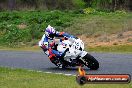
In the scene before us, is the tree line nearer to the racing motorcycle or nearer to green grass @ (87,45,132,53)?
green grass @ (87,45,132,53)

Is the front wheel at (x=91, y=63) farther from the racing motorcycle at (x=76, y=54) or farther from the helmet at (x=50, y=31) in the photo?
the helmet at (x=50, y=31)

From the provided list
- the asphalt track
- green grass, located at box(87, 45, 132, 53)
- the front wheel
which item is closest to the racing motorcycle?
the front wheel

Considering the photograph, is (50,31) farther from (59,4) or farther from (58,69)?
(59,4)

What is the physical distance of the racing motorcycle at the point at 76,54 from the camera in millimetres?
16562

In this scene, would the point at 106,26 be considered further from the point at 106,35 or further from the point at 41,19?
the point at 41,19

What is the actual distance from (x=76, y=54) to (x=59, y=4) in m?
41.5

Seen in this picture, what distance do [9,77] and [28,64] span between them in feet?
18.3

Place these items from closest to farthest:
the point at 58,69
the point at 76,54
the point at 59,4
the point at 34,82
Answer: the point at 34,82 → the point at 76,54 → the point at 58,69 → the point at 59,4

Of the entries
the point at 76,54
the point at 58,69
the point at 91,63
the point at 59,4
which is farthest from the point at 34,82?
the point at 59,4

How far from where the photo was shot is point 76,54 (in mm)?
16578

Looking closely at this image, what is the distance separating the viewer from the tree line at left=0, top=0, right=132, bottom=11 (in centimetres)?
5197

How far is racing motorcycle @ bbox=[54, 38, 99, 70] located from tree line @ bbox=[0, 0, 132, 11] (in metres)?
33.9

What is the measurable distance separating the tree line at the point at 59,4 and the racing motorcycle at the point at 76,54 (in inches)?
1334

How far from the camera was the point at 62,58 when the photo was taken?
1686 cm
